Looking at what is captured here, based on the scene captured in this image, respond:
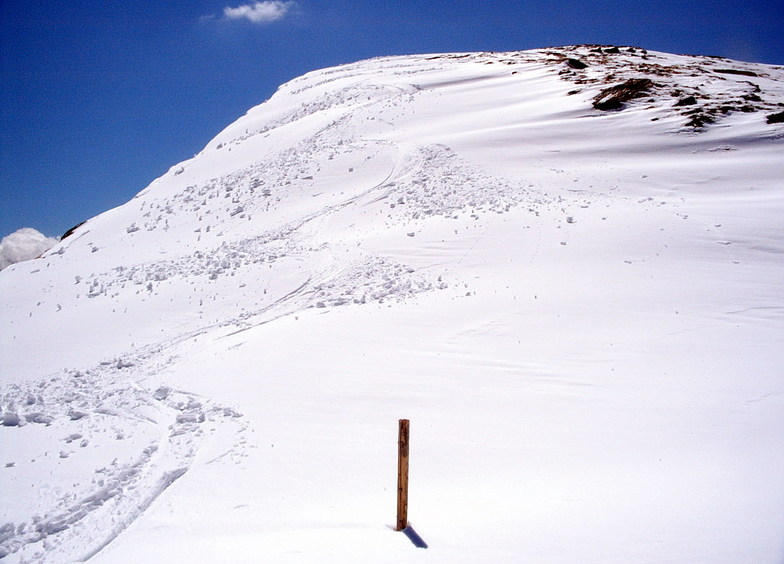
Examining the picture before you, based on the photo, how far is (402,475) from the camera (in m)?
4.67

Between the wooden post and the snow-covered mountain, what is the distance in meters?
0.25

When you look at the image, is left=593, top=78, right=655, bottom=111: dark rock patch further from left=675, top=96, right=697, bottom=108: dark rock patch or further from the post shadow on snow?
the post shadow on snow

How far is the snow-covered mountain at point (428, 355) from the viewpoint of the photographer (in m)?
5.07

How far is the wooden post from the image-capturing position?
4.68 m

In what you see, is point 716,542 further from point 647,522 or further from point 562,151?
point 562,151

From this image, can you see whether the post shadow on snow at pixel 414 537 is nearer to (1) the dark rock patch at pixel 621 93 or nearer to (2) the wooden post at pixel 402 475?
(2) the wooden post at pixel 402 475

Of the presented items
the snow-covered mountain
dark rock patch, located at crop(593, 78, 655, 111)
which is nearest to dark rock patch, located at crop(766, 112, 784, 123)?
the snow-covered mountain

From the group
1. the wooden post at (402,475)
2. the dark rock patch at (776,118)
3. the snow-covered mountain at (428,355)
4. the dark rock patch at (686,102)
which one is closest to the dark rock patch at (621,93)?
the snow-covered mountain at (428,355)

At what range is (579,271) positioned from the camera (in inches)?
464

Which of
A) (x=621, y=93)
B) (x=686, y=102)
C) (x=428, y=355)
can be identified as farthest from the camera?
(x=621, y=93)

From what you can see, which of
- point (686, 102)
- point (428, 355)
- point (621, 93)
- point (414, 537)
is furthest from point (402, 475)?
point (621, 93)

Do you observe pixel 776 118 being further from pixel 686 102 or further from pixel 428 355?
pixel 428 355

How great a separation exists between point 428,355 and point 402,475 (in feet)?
14.4

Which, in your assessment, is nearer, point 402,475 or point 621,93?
point 402,475
